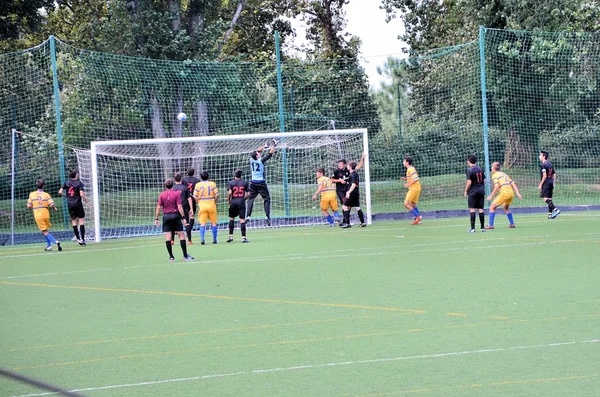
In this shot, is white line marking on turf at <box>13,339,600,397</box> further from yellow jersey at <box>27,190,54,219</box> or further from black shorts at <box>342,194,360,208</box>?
black shorts at <box>342,194,360,208</box>

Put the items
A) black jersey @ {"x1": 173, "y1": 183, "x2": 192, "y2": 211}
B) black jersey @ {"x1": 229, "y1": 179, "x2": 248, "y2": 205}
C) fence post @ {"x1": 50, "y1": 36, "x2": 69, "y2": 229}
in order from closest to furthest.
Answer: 1. black jersey @ {"x1": 173, "y1": 183, "x2": 192, "y2": 211}
2. black jersey @ {"x1": 229, "y1": 179, "x2": 248, "y2": 205}
3. fence post @ {"x1": 50, "y1": 36, "x2": 69, "y2": 229}

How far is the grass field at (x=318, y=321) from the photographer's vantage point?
25.5ft

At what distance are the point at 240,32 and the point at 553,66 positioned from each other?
20.0 meters

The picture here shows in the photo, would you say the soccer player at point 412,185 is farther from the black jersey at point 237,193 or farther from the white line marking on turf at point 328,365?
the white line marking on turf at point 328,365

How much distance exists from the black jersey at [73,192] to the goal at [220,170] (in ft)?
8.29

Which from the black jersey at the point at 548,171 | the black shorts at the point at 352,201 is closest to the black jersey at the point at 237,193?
the black shorts at the point at 352,201

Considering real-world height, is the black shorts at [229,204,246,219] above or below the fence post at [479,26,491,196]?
below

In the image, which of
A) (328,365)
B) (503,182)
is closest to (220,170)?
(503,182)

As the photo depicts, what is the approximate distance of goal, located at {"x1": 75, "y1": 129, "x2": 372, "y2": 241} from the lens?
26969mm

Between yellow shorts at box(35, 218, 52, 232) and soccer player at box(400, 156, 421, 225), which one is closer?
yellow shorts at box(35, 218, 52, 232)

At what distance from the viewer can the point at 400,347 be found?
8.95m

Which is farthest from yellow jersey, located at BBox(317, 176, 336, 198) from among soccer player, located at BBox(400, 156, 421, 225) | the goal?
soccer player, located at BBox(400, 156, 421, 225)

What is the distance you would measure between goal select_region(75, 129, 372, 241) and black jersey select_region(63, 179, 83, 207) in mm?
2527

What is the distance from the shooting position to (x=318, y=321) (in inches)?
417
